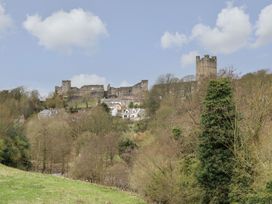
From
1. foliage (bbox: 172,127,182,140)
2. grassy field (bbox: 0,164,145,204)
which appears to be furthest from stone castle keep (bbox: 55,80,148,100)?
foliage (bbox: 172,127,182,140)

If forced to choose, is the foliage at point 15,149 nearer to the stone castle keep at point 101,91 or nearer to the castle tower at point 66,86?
the stone castle keep at point 101,91

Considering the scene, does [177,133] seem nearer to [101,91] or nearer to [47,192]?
[47,192]

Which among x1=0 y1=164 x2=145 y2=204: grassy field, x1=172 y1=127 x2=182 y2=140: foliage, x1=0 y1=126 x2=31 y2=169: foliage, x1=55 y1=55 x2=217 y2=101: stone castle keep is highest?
x1=55 y1=55 x2=217 y2=101: stone castle keep

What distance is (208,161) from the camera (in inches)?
872

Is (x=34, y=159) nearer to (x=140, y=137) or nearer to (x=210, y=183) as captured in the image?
(x=140, y=137)

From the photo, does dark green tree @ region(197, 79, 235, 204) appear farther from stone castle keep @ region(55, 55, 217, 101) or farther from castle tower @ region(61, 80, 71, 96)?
castle tower @ region(61, 80, 71, 96)

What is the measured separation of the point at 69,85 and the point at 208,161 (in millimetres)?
152389

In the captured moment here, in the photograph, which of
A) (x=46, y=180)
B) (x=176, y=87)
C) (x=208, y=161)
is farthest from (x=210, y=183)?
(x=176, y=87)

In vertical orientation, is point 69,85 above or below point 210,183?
above

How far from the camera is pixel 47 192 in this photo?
26.6 m

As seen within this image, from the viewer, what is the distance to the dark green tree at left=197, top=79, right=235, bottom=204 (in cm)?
2198

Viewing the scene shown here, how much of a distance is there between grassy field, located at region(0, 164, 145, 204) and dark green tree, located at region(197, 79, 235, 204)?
6.94 metres

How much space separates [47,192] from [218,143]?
1096 centimetres

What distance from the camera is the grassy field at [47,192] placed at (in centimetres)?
2425
